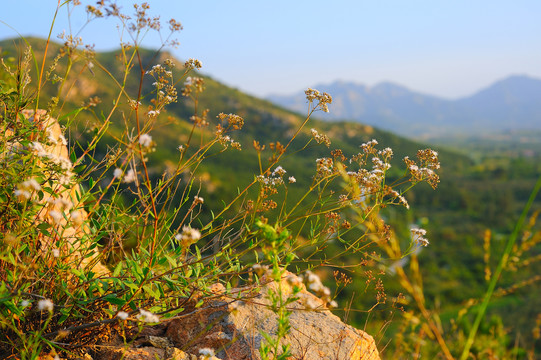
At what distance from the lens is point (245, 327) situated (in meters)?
3.17

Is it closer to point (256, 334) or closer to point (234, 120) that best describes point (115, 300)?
point (256, 334)

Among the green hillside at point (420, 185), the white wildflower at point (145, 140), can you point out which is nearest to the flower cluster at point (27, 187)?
the white wildflower at point (145, 140)

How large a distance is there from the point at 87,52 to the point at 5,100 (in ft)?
2.75

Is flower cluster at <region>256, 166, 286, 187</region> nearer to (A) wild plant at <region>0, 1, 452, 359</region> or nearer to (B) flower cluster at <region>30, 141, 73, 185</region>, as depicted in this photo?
(A) wild plant at <region>0, 1, 452, 359</region>

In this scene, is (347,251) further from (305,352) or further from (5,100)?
(5,100)

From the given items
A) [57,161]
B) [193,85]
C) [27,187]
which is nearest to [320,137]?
[193,85]

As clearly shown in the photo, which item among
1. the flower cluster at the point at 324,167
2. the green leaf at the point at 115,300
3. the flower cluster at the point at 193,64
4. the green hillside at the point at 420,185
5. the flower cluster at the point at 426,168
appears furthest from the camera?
the green hillside at the point at 420,185

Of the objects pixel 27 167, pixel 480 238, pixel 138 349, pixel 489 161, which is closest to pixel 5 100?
pixel 27 167

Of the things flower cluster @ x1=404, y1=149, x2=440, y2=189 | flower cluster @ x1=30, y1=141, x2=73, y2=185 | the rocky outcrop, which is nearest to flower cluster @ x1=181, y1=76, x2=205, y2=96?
flower cluster @ x1=30, y1=141, x2=73, y2=185

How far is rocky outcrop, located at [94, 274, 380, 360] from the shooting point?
2.96 meters

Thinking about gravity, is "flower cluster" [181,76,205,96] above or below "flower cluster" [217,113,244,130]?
above

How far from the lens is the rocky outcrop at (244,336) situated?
9.70 feet

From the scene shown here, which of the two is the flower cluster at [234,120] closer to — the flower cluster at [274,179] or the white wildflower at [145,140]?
the flower cluster at [274,179]

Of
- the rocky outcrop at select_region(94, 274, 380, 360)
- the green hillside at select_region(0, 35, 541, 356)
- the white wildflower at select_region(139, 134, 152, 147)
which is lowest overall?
the green hillside at select_region(0, 35, 541, 356)
